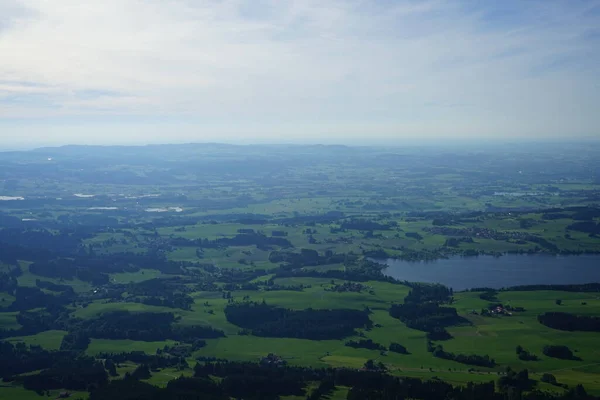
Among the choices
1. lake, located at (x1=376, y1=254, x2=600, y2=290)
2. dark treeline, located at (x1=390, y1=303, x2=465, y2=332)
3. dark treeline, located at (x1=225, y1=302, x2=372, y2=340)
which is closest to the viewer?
dark treeline, located at (x1=225, y1=302, x2=372, y2=340)

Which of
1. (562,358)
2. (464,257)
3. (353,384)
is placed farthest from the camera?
(464,257)

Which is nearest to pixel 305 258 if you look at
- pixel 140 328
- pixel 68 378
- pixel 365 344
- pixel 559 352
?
pixel 140 328

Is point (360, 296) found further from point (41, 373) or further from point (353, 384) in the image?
point (41, 373)

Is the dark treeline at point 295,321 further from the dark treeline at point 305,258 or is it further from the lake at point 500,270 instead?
the dark treeline at point 305,258

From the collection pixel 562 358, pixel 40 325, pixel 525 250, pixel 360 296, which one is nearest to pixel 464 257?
pixel 525 250

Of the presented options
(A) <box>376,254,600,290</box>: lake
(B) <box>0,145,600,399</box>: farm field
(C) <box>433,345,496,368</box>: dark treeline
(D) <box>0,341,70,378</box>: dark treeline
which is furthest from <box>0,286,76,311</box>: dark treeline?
(C) <box>433,345,496,368</box>: dark treeline

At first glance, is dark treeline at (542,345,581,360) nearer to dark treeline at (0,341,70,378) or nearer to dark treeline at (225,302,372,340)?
dark treeline at (225,302,372,340)
